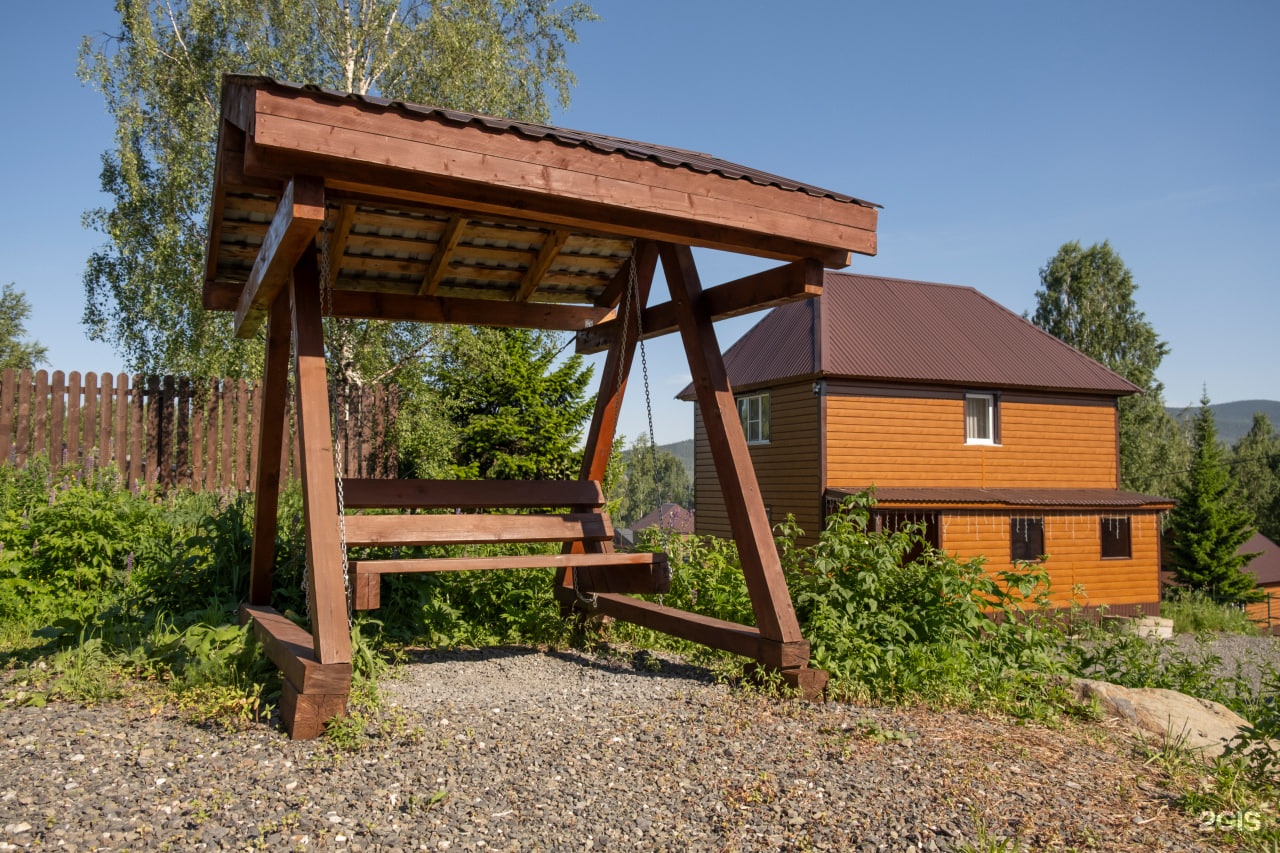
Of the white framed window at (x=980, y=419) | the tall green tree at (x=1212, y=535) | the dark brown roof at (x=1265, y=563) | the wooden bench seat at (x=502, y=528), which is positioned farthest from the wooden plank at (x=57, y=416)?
the dark brown roof at (x=1265, y=563)

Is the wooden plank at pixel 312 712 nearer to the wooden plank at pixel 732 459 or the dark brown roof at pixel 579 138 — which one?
the wooden plank at pixel 732 459

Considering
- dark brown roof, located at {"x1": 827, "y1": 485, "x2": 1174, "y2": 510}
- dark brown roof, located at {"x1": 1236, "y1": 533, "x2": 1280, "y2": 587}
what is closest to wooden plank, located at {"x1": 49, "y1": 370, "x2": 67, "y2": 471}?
dark brown roof, located at {"x1": 827, "y1": 485, "x2": 1174, "y2": 510}

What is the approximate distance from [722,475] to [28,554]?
5521mm

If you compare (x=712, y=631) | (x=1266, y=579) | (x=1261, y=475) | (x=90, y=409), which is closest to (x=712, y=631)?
A: (x=712, y=631)

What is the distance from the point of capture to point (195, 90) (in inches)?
749

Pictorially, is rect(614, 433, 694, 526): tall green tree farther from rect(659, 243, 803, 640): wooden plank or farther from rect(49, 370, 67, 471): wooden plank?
rect(659, 243, 803, 640): wooden plank

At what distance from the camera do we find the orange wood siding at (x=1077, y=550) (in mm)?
20641

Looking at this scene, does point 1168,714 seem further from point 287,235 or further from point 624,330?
point 287,235

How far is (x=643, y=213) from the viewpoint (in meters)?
5.02

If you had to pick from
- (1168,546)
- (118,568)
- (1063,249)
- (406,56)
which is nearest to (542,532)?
(118,568)

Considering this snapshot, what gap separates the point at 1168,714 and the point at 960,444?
55.4 feet

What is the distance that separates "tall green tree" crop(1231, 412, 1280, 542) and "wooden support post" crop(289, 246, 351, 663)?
51996mm

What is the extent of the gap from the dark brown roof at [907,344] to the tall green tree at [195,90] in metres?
8.57

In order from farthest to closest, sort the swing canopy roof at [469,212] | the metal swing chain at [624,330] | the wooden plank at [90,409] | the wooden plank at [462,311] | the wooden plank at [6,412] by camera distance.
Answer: the wooden plank at [90,409] < the wooden plank at [6,412] < the wooden plank at [462,311] < the metal swing chain at [624,330] < the swing canopy roof at [469,212]
